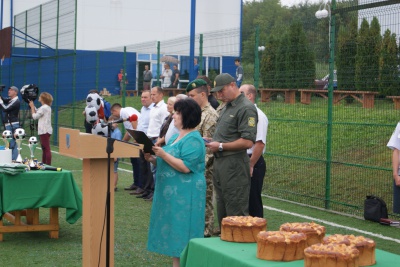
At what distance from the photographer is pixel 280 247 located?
13.8 ft

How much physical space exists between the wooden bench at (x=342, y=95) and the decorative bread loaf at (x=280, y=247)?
23.3 ft

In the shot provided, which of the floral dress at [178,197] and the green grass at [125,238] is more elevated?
the floral dress at [178,197]

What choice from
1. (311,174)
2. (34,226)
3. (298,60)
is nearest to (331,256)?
(34,226)

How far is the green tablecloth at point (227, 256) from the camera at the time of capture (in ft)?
13.7

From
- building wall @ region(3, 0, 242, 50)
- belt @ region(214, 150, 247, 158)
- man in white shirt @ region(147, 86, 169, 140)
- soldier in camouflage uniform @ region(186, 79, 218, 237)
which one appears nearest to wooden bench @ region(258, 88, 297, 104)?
man in white shirt @ region(147, 86, 169, 140)

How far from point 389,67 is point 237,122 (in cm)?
391

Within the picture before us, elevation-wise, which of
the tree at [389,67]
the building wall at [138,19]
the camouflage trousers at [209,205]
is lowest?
the camouflage trousers at [209,205]

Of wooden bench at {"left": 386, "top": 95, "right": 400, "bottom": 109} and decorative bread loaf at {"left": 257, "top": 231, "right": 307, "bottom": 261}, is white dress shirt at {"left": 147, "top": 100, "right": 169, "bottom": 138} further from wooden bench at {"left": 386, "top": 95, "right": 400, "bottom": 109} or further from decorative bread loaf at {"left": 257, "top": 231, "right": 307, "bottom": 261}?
decorative bread loaf at {"left": 257, "top": 231, "right": 307, "bottom": 261}

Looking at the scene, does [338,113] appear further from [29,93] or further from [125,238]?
[29,93]

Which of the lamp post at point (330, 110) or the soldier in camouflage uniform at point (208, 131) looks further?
the lamp post at point (330, 110)

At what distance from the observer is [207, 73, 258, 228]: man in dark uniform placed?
24.8 feet

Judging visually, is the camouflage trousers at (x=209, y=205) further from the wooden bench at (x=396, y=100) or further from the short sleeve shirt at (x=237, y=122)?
the wooden bench at (x=396, y=100)

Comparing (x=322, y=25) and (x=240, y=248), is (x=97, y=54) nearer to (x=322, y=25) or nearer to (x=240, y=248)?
(x=322, y=25)

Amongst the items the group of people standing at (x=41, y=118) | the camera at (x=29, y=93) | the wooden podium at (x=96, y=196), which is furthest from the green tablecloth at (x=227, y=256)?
the camera at (x=29, y=93)
